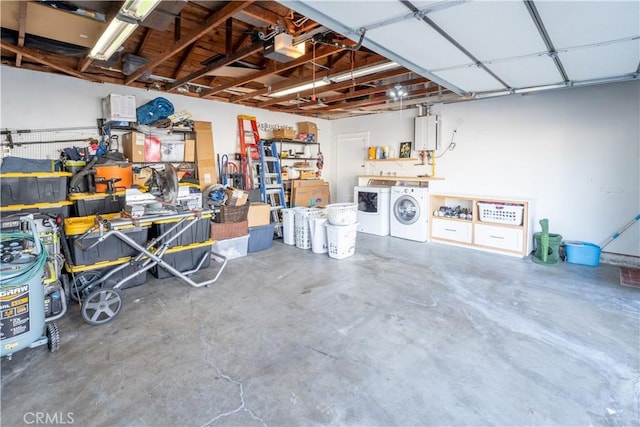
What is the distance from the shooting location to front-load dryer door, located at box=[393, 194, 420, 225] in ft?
18.3

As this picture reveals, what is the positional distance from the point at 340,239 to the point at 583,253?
10.9 feet

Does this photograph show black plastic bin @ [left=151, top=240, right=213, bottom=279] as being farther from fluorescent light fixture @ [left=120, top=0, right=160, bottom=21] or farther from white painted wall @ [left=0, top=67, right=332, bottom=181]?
white painted wall @ [left=0, top=67, right=332, bottom=181]

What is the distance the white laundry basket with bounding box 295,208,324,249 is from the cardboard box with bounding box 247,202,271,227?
0.51 meters

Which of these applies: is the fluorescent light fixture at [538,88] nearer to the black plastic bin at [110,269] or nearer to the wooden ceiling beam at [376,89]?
the wooden ceiling beam at [376,89]

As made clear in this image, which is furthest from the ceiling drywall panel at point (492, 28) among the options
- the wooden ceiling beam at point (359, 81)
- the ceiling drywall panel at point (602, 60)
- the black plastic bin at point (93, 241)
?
the black plastic bin at point (93, 241)

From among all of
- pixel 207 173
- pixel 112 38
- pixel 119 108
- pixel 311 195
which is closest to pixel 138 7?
pixel 112 38

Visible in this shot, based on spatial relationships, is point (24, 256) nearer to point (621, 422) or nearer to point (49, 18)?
point (49, 18)

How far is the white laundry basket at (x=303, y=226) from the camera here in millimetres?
5107

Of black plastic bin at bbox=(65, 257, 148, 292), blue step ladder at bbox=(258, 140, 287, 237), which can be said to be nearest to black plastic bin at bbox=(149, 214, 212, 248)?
black plastic bin at bbox=(65, 257, 148, 292)

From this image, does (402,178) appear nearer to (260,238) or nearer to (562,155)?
(562,155)

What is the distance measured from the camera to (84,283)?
3.12m

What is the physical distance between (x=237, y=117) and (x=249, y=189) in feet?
4.85

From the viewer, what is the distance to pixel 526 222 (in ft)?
14.9

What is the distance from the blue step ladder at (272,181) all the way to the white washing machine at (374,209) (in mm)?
1533
